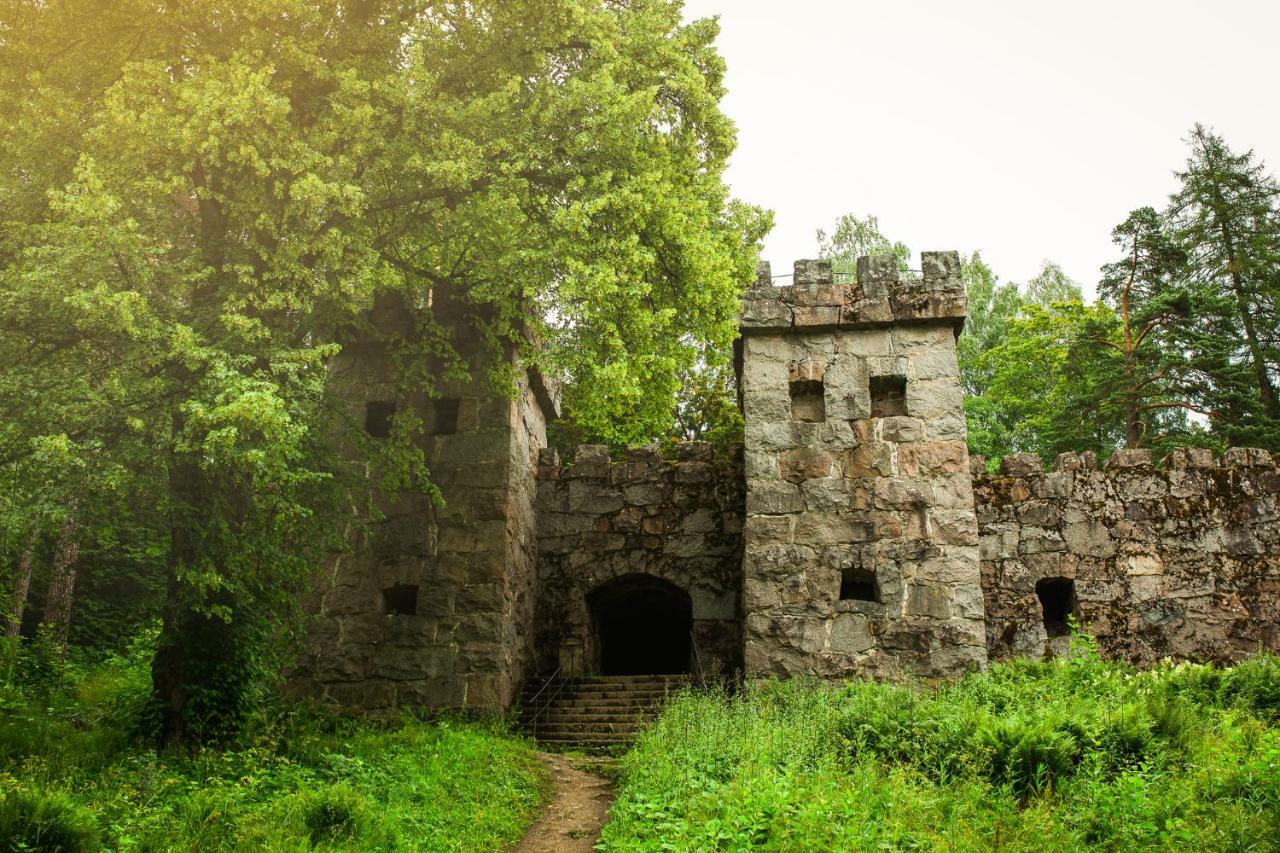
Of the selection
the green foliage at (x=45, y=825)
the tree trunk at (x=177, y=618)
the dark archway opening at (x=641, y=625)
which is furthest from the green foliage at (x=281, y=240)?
the dark archway opening at (x=641, y=625)

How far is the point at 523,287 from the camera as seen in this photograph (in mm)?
9164

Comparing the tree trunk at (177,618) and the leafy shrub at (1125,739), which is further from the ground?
the tree trunk at (177,618)

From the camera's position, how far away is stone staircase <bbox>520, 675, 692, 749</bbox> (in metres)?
10.6

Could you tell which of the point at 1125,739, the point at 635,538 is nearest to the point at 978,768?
the point at 1125,739

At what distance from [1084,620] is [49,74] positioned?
12609 mm

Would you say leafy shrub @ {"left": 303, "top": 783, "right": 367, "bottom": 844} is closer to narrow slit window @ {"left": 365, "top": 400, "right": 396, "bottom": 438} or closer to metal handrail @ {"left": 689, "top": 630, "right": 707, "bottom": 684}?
narrow slit window @ {"left": 365, "top": 400, "right": 396, "bottom": 438}

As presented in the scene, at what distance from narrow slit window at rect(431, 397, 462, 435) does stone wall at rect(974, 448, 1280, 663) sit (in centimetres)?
685

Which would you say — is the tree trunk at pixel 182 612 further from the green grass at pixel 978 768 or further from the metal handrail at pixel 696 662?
the metal handrail at pixel 696 662

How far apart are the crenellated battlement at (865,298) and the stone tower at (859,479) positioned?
15 millimetres

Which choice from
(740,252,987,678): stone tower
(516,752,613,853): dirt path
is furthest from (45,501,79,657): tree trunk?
(740,252,987,678): stone tower

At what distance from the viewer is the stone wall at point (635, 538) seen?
41.4ft

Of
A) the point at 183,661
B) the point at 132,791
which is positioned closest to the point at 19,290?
the point at 183,661

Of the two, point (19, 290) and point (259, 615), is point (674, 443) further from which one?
point (19, 290)

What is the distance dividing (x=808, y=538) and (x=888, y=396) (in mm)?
1862
